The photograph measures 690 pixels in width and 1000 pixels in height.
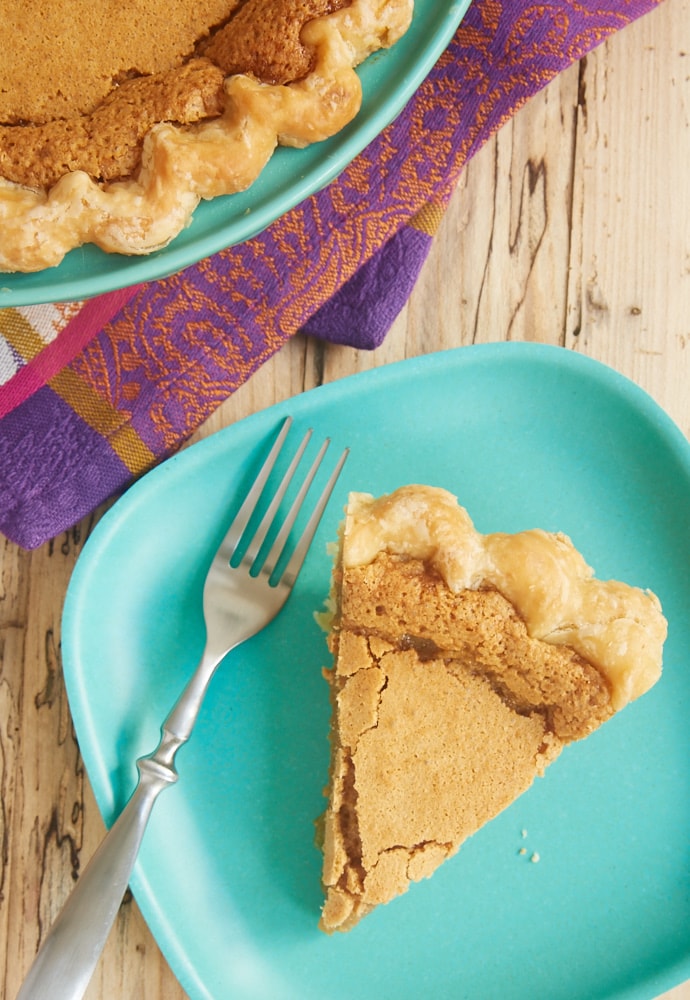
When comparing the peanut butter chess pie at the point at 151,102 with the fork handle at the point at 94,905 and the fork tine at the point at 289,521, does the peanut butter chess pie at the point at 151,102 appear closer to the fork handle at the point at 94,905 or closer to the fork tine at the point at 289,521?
the fork tine at the point at 289,521

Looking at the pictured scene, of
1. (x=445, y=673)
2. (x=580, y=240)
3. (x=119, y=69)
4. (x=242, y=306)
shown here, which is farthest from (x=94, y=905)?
(x=580, y=240)

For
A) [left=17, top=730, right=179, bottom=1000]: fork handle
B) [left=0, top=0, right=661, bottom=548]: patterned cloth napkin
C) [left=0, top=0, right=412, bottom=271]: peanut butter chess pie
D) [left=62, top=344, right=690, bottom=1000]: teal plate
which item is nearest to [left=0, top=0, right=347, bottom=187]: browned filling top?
[left=0, top=0, right=412, bottom=271]: peanut butter chess pie

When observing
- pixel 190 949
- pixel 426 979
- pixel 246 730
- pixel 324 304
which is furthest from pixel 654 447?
pixel 190 949

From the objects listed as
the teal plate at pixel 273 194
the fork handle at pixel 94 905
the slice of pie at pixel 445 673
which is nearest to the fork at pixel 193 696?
the fork handle at pixel 94 905

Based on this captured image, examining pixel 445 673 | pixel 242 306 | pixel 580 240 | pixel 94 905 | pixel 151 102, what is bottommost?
pixel 94 905

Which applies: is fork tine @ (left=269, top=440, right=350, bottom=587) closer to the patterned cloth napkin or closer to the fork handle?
the patterned cloth napkin

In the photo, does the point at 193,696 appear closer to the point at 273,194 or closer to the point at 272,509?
the point at 272,509
